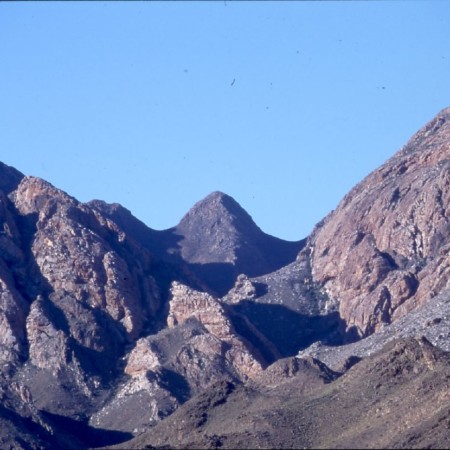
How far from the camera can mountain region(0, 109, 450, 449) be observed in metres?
86.0

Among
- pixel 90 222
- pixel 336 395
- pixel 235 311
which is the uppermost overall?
pixel 90 222

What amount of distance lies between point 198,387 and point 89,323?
12.6 m

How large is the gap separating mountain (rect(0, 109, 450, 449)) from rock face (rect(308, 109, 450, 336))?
0.16 metres

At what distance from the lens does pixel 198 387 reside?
109m

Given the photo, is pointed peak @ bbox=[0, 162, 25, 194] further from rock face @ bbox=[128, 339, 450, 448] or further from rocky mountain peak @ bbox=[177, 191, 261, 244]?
rock face @ bbox=[128, 339, 450, 448]

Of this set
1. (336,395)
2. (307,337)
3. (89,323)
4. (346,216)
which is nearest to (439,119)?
(346,216)

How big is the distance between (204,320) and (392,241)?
20186mm

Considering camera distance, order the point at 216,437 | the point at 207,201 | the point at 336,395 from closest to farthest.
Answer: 1. the point at 216,437
2. the point at 336,395
3. the point at 207,201

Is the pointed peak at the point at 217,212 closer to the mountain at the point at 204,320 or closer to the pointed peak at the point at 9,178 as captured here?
the pointed peak at the point at 9,178

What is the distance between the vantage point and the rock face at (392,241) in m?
120

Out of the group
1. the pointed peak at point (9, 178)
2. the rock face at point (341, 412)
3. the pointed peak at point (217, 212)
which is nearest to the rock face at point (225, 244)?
the pointed peak at point (217, 212)

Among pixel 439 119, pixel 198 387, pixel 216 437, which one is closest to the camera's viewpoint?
pixel 216 437

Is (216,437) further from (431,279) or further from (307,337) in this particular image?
(307,337)

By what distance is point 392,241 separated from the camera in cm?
12988
